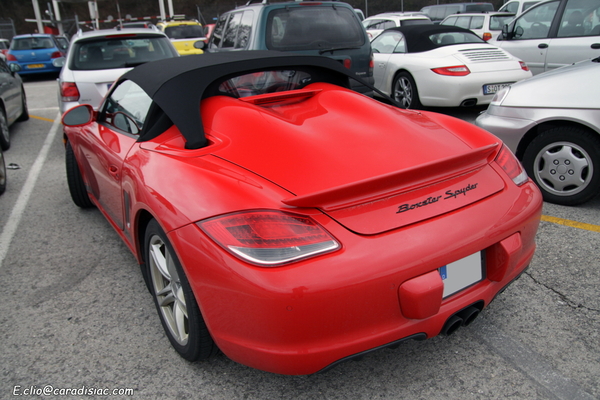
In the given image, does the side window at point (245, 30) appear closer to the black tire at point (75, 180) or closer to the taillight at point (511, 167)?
the black tire at point (75, 180)

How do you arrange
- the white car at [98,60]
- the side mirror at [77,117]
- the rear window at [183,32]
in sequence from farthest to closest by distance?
the rear window at [183,32]
the white car at [98,60]
the side mirror at [77,117]

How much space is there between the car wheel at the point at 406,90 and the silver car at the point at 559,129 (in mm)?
3327

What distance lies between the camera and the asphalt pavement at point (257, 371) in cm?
210

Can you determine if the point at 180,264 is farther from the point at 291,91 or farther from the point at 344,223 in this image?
the point at 291,91

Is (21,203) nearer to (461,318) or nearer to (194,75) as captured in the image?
(194,75)

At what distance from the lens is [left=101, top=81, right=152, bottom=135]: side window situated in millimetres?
2836

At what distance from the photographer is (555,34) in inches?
285

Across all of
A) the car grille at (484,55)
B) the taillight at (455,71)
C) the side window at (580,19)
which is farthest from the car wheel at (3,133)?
the side window at (580,19)

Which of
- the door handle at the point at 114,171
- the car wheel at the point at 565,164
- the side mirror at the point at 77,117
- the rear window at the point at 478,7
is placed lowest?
the car wheel at the point at 565,164

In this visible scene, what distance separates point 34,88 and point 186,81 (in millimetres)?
14612

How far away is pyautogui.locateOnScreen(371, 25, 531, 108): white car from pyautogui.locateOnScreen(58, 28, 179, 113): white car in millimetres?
3573

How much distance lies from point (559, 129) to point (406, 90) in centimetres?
404

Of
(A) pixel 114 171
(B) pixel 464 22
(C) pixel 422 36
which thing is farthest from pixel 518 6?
(A) pixel 114 171

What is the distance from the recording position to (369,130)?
2.31 metres
